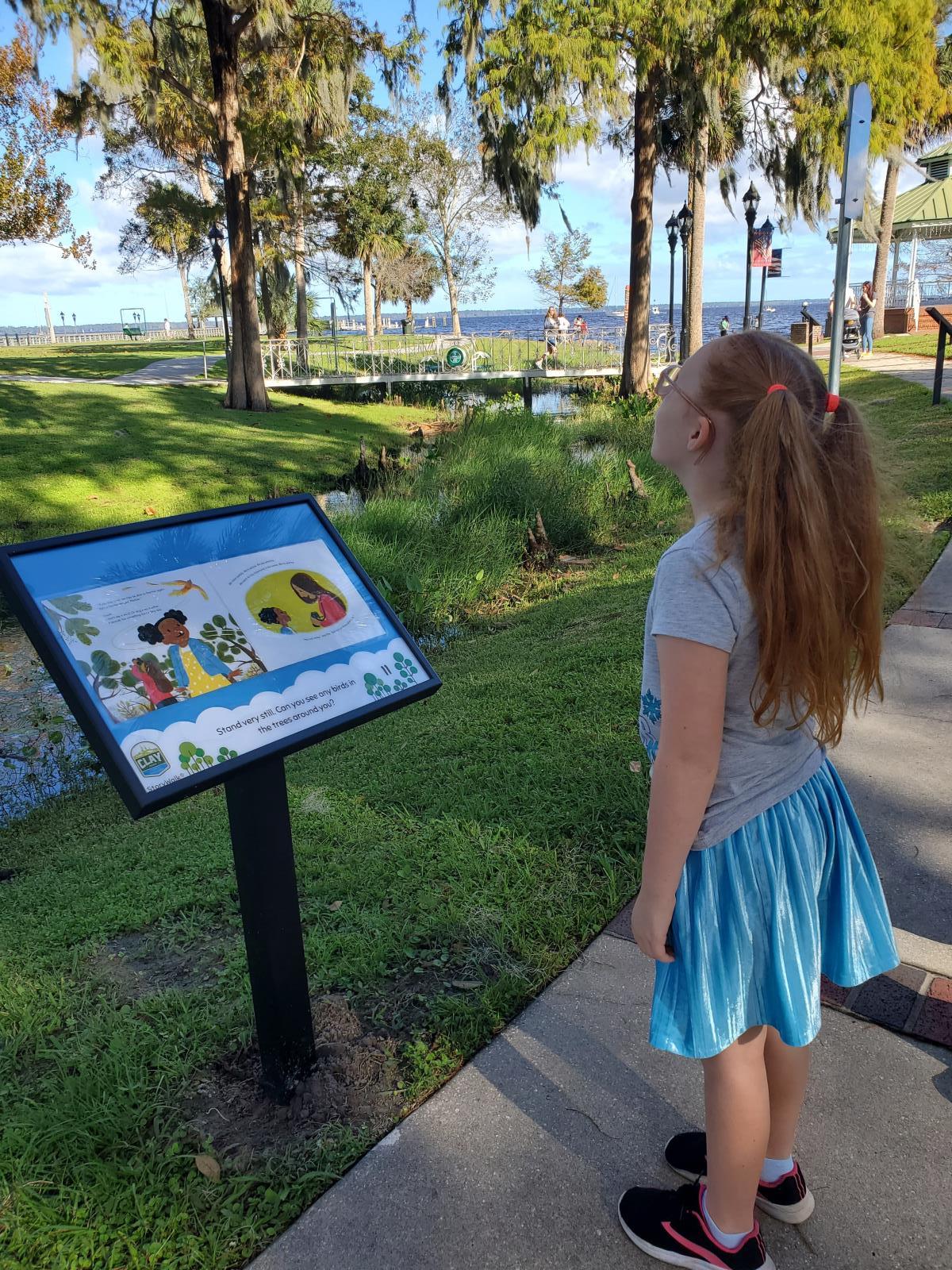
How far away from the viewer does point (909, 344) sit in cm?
2386

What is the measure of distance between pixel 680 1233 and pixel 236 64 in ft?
65.0

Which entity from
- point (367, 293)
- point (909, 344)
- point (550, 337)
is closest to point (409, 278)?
point (367, 293)

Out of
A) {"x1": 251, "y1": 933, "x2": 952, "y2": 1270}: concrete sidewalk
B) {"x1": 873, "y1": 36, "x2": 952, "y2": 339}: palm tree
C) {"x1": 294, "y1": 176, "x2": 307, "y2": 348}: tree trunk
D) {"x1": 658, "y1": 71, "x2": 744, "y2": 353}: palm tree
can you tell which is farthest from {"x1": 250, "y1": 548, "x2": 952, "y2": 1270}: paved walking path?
{"x1": 294, "y1": 176, "x2": 307, "y2": 348}: tree trunk

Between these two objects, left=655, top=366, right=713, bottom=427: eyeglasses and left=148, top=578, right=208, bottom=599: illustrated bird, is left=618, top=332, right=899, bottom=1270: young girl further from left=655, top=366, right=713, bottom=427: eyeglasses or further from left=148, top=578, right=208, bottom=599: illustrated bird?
left=148, top=578, right=208, bottom=599: illustrated bird

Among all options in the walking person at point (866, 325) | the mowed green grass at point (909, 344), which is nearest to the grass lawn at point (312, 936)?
the mowed green grass at point (909, 344)

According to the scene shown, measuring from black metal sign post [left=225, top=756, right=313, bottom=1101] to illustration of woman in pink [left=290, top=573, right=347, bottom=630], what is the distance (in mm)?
328

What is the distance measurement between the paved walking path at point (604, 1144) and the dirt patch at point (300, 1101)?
139mm

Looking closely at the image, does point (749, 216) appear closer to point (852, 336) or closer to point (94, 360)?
point (852, 336)

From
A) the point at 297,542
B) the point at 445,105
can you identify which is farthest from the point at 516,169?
the point at 297,542

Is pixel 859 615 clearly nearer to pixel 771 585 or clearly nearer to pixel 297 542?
pixel 771 585

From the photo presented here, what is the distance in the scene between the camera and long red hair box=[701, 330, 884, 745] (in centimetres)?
147

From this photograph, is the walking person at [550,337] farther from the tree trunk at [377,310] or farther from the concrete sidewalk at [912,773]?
the concrete sidewalk at [912,773]

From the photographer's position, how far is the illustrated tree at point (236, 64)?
49.8ft

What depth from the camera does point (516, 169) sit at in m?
16.2
